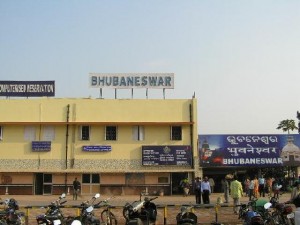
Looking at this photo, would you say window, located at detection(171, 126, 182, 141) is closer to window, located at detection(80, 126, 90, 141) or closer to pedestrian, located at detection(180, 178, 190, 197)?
pedestrian, located at detection(180, 178, 190, 197)

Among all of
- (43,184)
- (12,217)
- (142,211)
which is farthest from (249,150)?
(12,217)

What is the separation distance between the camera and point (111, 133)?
38.0 metres

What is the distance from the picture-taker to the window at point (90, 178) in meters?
37.5

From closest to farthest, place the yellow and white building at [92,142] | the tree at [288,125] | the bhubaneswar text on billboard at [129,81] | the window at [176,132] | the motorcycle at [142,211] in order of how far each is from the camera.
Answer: the motorcycle at [142,211], the yellow and white building at [92,142], the window at [176,132], the bhubaneswar text on billboard at [129,81], the tree at [288,125]

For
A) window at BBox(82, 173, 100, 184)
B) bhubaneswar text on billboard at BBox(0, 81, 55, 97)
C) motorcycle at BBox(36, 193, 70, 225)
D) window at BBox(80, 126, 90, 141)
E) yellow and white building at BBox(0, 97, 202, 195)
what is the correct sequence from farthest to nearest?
bhubaneswar text on billboard at BBox(0, 81, 55, 97) → window at BBox(80, 126, 90, 141) → window at BBox(82, 173, 100, 184) → yellow and white building at BBox(0, 97, 202, 195) → motorcycle at BBox(36, 193, 70, 225)

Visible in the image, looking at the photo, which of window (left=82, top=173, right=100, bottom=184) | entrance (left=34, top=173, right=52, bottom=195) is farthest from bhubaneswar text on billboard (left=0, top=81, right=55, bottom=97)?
window (left=82, top=173, right=100, bottom=184)

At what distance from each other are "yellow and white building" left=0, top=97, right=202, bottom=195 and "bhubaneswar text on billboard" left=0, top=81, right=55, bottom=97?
45.7 inches

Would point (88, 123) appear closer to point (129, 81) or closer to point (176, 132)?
point (129, 81)

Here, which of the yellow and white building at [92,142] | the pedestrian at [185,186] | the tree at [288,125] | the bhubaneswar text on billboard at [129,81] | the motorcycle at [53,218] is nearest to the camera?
the motorcycle at [53,218]

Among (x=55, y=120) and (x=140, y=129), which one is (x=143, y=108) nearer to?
(x=140, y=129)

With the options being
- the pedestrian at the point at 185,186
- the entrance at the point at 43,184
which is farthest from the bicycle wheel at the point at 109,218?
the entrance at the point at 43,184

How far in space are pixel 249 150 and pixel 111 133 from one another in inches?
434

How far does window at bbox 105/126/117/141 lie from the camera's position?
37.9 metres

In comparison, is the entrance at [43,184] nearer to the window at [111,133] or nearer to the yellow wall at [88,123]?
the yellow wall at [88,123]
